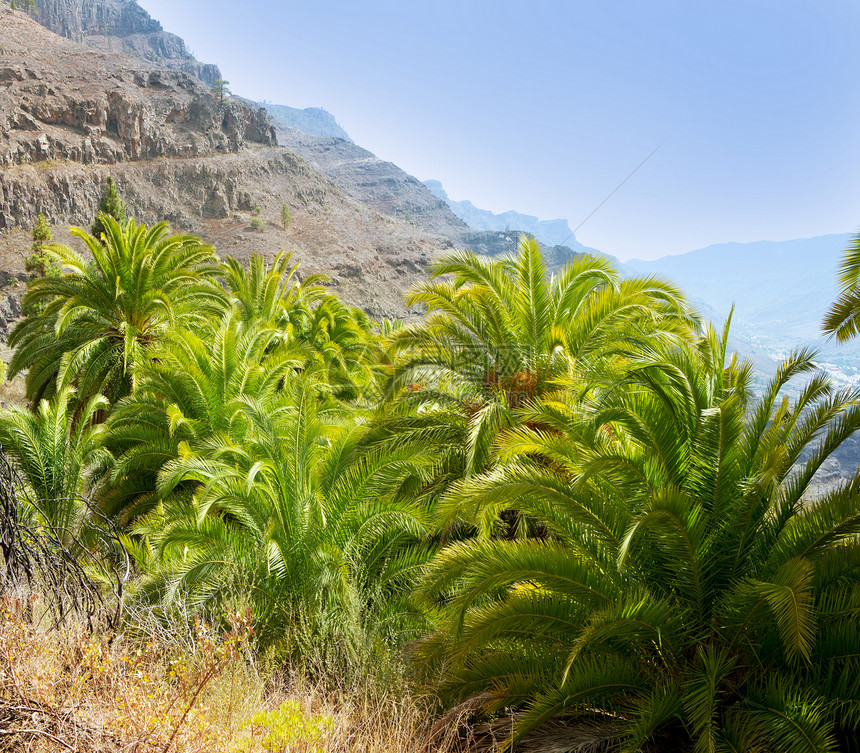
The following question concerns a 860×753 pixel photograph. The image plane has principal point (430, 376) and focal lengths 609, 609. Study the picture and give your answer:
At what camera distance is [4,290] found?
2002 inches

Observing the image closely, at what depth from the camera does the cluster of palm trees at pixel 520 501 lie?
5.00 m

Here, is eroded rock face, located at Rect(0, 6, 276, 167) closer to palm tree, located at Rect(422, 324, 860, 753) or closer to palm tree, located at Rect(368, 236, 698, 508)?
palm tree, located at Rect(368, 236, 698, 508)

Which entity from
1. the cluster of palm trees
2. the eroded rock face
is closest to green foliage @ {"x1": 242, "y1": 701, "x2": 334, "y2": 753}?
the cluster of palm trees

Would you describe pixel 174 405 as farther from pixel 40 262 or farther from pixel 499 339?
pixel 40 262

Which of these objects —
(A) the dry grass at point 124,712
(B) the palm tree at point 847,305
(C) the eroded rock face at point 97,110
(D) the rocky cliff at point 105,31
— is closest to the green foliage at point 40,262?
(C) the eroded rock face at point 97,110

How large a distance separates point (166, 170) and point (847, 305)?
285 feet

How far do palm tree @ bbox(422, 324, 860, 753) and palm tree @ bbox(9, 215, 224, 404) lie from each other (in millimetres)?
10401

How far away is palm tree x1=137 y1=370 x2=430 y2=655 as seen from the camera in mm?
7723

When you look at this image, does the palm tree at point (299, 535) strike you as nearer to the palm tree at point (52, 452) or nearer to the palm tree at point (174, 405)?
the palm tree at point (174, 405)

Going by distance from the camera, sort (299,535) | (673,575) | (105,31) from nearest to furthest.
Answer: (673,575)
(299,535)
(105,31)

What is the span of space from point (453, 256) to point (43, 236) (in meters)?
41.8

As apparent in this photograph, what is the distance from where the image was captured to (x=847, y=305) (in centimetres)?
548

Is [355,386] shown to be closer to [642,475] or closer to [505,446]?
[505,446]

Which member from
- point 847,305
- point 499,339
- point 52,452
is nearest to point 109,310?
point 52,452
